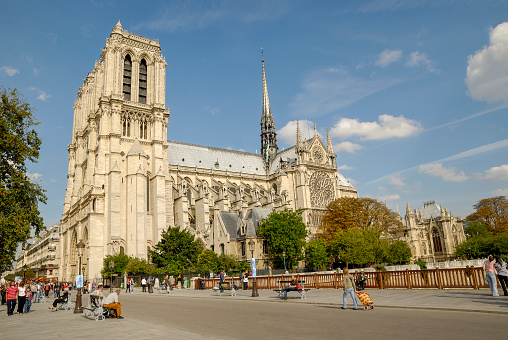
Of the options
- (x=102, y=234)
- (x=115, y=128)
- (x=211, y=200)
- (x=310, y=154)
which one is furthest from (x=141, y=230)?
(x=310, y=154)

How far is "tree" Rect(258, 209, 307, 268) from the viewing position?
4084cm

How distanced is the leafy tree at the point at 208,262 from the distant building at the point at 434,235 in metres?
43.6

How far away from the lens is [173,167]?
5912cm

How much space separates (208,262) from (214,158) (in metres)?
32.9

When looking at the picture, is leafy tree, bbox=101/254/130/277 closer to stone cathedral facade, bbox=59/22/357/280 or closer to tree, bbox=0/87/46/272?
stone cathedral facade, bbox=59/22/357/280

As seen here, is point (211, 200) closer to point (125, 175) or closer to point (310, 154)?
point (125, 175)

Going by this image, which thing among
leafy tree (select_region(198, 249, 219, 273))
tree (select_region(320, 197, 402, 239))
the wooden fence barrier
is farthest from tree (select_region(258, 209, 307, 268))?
the wooden fence barrier

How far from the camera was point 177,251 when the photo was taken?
39188mm

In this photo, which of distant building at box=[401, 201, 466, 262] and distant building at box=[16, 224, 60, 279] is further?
distant building at box=[16, 224, 60, 279]

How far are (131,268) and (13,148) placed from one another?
66.5 feet

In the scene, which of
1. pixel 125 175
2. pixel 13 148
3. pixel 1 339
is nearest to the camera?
pixel 1 339

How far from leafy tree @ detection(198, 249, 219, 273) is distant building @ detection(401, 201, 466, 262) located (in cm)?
4360

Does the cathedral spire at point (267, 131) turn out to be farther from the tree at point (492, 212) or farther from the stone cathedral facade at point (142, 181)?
the tree at point (492, 212)

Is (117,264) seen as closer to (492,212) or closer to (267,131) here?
(267,131)
